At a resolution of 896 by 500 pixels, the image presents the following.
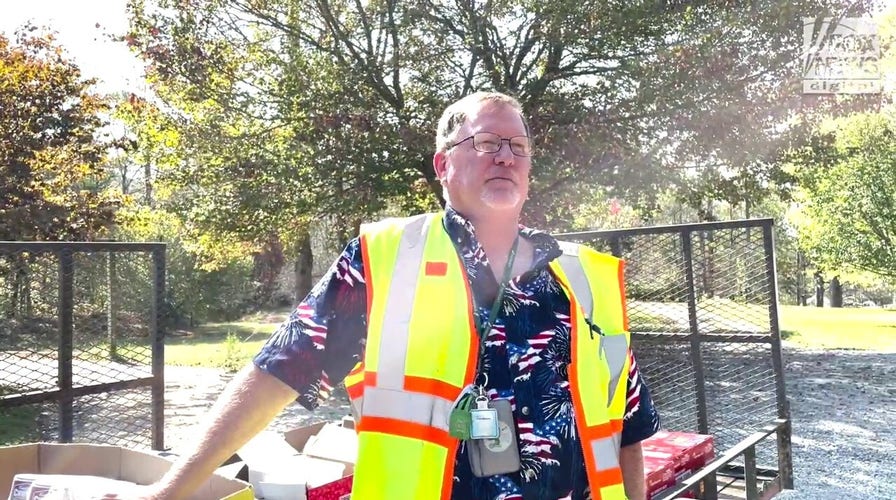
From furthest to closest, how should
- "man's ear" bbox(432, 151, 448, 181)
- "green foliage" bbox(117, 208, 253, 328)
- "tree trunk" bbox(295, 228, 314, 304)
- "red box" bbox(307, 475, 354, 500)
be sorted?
"green foliage" bbox(117, 208, 253, 328)
"tree trunk" bbox(295, 228, 314, 304)
"red box" bbox(307, 475, 354, 500)
"man's ear" bbox(432, 151, 448, 181)

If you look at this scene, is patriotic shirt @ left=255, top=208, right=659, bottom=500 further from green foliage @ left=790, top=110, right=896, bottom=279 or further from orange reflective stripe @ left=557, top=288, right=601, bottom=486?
green foliage @ left=790, top=110, right=896, bottom=279

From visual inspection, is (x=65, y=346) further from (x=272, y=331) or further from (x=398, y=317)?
(x=272, y=331)

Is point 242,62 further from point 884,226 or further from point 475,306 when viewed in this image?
point 884,226

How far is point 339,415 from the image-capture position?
34.2ft

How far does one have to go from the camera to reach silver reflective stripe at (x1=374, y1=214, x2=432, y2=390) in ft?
5.30

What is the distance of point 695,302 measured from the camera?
373 cm

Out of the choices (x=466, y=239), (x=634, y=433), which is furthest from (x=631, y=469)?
(x=466, y=239)

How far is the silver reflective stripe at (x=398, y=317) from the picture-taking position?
1614mm

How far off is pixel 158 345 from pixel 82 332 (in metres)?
1.52

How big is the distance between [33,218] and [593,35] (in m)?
8.71

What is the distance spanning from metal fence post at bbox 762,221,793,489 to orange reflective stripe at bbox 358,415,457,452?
7.32 ft

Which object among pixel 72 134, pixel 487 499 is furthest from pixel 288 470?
pixel 72 134

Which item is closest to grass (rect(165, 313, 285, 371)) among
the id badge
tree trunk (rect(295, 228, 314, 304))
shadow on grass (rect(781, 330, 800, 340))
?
tree trunk (rect(295, 228, 314, 304))

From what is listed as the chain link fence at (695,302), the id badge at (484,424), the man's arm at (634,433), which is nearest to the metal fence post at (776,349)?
the chain link fence at (695,302)
